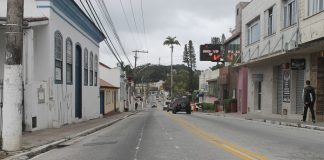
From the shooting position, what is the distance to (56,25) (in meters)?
23.4

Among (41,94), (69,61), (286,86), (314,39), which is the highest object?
(314,39)

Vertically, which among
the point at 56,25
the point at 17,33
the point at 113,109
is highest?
the point at 56,25

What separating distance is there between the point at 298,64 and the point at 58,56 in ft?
41.3

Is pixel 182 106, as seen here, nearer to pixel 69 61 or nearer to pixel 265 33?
pixel 265 33

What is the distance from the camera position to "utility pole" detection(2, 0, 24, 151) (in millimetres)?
12633

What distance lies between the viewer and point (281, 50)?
95.2 ft

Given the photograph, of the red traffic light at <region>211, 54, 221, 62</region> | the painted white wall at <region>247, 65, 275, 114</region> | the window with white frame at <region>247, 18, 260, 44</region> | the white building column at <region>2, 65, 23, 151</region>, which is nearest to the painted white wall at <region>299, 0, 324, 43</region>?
the painted white wall at <region>247, 65, 275, 114</region>

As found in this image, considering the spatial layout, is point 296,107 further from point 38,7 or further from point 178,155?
point 178,155

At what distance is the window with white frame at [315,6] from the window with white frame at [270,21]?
7588mm

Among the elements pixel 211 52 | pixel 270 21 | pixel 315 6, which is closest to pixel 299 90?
pixel 315 6

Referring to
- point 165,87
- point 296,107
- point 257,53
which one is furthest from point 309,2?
point 165,87

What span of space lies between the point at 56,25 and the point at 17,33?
10767 millimetres

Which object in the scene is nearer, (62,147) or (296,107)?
(62,147)

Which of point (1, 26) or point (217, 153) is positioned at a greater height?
point (1, 26)
